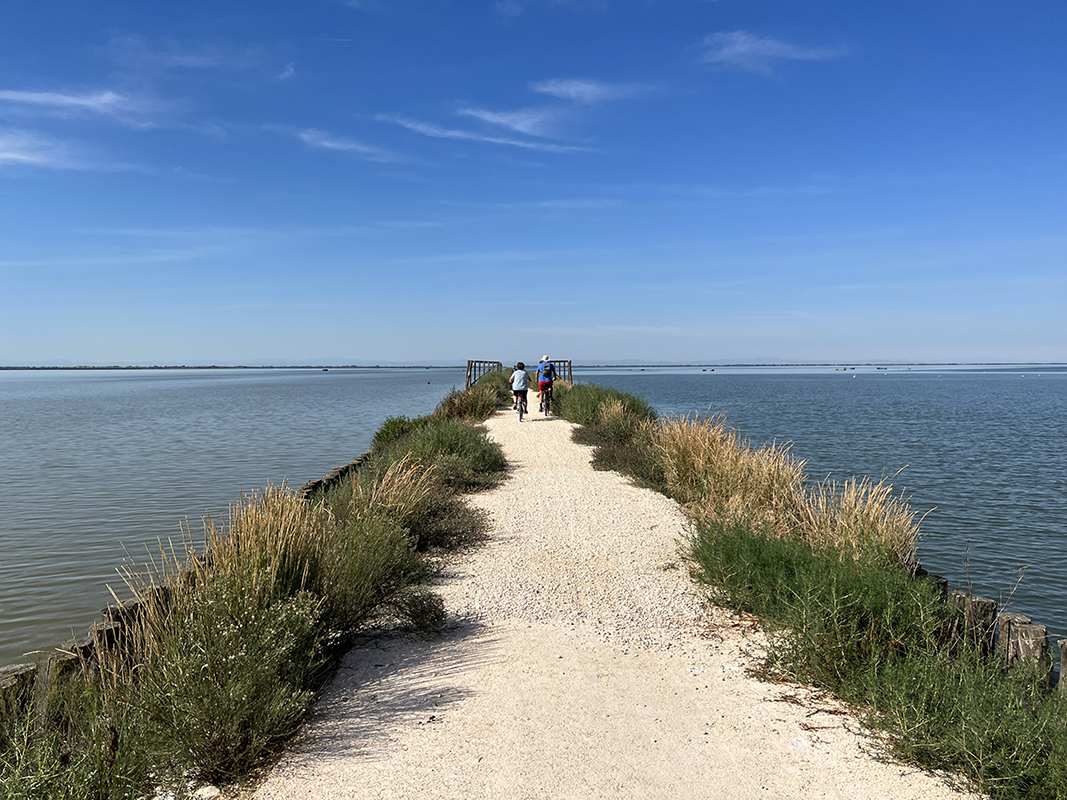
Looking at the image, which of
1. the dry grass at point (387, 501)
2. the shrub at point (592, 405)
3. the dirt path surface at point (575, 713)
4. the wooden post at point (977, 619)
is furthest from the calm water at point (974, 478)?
the dry grass at point (387, 501)

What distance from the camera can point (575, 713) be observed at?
4.16m

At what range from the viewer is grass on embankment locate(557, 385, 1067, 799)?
3.30 metres

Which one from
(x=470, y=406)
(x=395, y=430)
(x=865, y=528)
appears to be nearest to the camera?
(x=865, y=528)

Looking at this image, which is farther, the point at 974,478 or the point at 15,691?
the point at 974,478

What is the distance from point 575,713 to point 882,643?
2.18 m

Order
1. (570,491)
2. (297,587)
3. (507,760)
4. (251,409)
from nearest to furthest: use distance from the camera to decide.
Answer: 1. (507,760)
2. (297,587)
3. (570,491)
4. (251,409)

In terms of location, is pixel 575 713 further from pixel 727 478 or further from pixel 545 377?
pixel 545 377

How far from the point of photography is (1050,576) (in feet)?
30.4

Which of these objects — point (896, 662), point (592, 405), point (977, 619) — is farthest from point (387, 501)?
point (592, 405)

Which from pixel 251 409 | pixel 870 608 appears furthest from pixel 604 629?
pixel 251 409

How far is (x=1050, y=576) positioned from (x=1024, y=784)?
7.83 meters

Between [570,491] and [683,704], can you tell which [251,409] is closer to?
[570,491]

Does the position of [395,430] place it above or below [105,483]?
above

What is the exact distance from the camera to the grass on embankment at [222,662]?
3111mm
